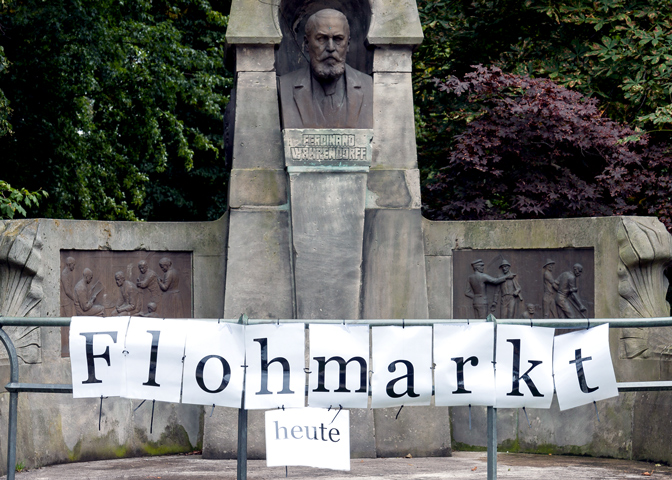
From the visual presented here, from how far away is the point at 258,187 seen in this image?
9305 mm

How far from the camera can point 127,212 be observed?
60.0 feet

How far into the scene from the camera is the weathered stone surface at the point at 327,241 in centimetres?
892

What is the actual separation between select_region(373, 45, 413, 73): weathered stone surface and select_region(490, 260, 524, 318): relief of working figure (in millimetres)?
2237

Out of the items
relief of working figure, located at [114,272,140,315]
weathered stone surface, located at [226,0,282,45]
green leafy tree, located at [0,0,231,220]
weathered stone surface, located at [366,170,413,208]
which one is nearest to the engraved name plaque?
weathered stone surface, located at [366,170,413,208]

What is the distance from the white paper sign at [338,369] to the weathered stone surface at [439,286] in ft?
15.2

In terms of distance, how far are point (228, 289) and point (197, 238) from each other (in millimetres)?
918

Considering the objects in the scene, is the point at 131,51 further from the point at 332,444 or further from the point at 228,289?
the point at 332,444

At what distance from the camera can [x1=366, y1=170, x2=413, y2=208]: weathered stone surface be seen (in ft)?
30.6

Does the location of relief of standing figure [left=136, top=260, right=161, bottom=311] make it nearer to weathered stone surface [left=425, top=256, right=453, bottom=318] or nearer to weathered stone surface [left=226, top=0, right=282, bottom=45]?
weathered stone surface [left=226, top=0, right=282, bottom=45]

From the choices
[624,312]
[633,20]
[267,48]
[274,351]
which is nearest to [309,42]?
[267,48]

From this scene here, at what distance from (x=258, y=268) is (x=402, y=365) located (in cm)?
411

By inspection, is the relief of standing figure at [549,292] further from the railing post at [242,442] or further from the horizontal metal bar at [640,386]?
the railing post at [242,442]

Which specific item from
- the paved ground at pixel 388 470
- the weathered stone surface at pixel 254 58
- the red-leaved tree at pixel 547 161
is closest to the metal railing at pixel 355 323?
the paved ground at pixel 388 470

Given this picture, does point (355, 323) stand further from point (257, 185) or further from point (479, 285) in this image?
point (479, 285)
